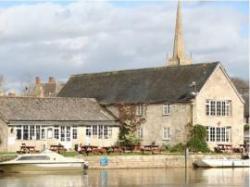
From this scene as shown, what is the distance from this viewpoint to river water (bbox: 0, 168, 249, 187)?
1766 inches

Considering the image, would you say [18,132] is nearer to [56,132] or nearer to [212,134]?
[56,132]

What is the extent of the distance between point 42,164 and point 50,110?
1386cm

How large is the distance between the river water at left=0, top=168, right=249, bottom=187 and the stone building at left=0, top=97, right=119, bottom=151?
10253 millimetres

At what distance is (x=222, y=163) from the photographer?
2395 inches

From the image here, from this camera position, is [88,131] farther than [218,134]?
No

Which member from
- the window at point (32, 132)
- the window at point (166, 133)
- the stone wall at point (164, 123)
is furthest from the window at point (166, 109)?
the window at point (32, 132)

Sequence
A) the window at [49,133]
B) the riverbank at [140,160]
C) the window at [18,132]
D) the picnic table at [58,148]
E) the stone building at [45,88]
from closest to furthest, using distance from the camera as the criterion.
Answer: the riverbank at [140,160]
the picnic table at [58,148]
the window at [18,132]
the window at [49,133]
the stone building at [45,88]

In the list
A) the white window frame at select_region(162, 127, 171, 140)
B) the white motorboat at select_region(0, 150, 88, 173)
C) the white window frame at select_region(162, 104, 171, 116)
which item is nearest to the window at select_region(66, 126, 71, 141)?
the white window frame at select_region(162, 127, 171, 140)

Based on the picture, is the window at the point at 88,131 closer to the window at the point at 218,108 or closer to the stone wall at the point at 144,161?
→ the stone wall at the point at 144,161

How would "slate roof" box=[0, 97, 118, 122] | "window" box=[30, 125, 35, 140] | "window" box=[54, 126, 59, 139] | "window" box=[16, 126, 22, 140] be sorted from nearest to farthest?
"window" box=[16, 126, 22, 140]
"slate roof" box=[0, 97, 118, 122]
"window" box=[30, 125, 35, 140]
"window" box=[54, 126, 59, 139]

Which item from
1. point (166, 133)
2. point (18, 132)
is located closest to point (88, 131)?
point (166, 133)

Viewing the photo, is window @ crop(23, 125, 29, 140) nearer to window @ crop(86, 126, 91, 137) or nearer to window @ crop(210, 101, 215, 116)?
window @ crop(86, 126, 91, 137)

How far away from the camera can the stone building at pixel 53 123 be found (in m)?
62.3

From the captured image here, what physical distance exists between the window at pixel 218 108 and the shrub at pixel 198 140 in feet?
8.25
